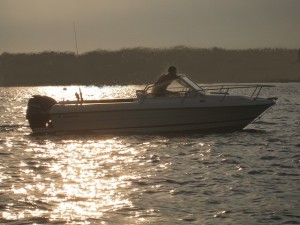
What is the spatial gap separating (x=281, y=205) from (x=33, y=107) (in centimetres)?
1438

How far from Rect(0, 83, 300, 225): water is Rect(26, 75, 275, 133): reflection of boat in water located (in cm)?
53

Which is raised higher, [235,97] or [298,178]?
[235,97]

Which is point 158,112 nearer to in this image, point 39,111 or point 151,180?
point 39,111

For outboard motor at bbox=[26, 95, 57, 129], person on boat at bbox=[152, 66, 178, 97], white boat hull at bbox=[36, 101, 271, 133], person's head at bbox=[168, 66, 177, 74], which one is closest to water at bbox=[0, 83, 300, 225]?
white boat hull at bbox=[36, 101, 271, 133]

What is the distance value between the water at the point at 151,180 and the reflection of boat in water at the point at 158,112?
527 mm

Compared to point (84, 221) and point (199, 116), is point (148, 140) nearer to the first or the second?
point (199, 116)

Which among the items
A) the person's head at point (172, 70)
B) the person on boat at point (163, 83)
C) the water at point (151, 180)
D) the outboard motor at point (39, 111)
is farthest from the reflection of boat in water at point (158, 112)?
the water at point (151, 180)

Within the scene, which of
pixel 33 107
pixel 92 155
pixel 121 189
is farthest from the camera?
pixel 33 107

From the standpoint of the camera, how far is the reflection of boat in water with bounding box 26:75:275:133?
22.5 metres

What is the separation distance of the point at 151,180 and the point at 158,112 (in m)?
8.83

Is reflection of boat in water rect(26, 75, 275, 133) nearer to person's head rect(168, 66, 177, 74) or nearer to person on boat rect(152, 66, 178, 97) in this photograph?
person on boat rect(152, 66, 178, 97)

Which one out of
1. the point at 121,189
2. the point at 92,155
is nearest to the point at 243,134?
the point at 92,155

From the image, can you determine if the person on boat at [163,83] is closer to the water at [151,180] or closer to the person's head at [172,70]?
the person's head at [172,70]

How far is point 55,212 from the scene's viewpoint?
10.8 meters
